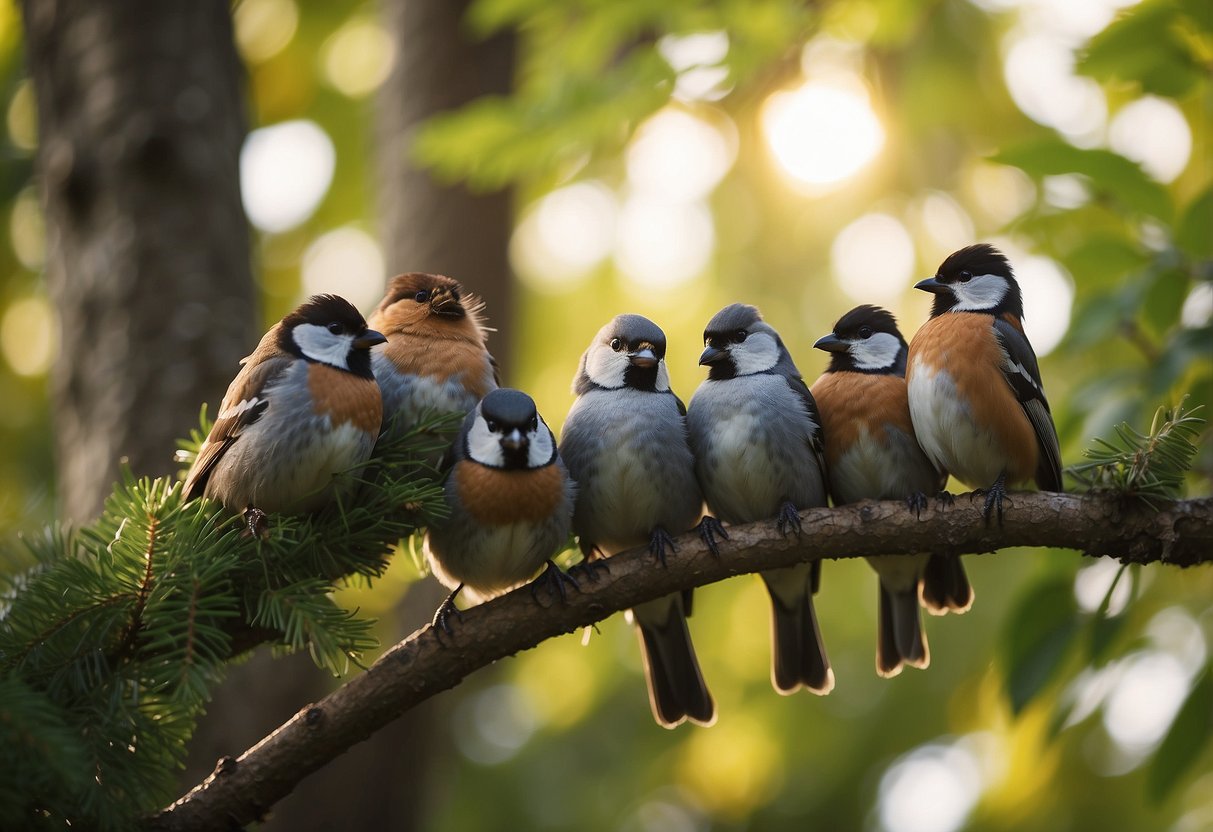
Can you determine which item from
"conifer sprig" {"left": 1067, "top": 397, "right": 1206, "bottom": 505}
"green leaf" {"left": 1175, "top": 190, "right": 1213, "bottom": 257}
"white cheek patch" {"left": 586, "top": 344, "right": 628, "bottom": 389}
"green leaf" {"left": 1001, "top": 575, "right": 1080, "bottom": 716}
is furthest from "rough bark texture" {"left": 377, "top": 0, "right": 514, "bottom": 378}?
"conifer sprig" {"left": 1067, "top": 397, "right": 1206, "bottom": 505}

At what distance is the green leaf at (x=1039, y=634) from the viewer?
12.6 ft

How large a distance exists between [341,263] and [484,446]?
5.69m

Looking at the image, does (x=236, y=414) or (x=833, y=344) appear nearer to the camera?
(x=236, y=414)

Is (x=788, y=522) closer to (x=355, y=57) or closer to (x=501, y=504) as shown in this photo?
(x=501, y=504)

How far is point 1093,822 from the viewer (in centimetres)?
620

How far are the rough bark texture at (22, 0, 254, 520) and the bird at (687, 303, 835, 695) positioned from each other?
2640 millimetres

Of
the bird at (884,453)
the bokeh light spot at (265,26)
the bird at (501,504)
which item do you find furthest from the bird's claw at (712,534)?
the bokeh light spot at (265,26)

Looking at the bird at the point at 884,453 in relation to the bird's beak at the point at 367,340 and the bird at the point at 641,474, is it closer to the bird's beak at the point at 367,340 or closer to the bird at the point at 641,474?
the bird at the point at 641,474

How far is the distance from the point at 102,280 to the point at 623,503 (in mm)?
3196

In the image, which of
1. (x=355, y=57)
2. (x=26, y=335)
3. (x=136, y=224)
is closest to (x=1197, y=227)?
(x=136, y=224)

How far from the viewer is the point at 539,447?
425cm

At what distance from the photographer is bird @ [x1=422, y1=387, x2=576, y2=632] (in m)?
4.05

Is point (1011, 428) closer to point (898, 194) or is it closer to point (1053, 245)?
point (1053, 245)

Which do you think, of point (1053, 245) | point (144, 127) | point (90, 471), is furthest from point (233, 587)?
point (1053, 245)
